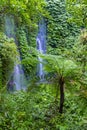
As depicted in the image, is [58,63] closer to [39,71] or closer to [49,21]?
[39,71]

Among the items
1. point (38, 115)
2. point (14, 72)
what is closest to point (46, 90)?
point (38, 115)

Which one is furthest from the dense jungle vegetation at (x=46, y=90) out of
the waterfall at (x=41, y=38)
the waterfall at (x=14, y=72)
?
the waterfall at (x=41, y=38)

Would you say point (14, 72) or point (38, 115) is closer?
point (38, 115)

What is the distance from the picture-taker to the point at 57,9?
41.6ft

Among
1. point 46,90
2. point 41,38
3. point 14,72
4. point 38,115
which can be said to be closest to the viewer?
point 38,115

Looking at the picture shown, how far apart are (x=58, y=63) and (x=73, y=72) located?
0.99ft

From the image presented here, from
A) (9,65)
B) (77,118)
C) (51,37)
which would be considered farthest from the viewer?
(51,37)

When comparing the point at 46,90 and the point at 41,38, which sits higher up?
the point at 41,38

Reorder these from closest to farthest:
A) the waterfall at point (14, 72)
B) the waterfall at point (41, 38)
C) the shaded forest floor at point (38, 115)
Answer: the shaded forest floor at point (38, 115)
the waterfall at point (14, 72)
the waterfall at point (41, 38)

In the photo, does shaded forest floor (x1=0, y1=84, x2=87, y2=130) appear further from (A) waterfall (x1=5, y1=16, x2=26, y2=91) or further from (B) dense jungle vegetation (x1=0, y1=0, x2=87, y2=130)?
(A) waterfall (x1=5, y1=16, x2=26, y2=91)

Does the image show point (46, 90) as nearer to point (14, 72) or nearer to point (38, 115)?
point (38, 115)

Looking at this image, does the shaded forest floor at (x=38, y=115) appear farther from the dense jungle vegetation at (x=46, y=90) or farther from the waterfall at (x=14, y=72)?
the waterfall at (x=14, y=72)

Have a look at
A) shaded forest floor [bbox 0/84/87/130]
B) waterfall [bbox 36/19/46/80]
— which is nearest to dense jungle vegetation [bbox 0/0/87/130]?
shaded forest floor [bbox 0/84/87/130]

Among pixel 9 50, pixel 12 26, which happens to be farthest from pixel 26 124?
pixel 12 26
